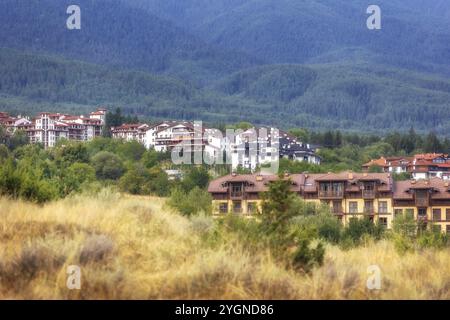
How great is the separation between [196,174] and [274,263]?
218 feet

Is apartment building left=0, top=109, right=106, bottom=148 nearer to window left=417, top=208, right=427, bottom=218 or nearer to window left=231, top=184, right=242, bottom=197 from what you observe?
window left=231, top=184, right=242, bottom=197

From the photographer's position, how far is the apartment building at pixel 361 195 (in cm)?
6406

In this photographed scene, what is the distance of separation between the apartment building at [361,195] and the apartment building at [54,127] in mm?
80925

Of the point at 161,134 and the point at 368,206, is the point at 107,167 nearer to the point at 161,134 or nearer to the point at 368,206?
the point at 368,206

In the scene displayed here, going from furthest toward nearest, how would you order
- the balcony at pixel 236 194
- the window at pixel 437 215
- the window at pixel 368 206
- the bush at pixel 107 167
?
the bush at pixel 107 167 → the window at pixel 368 206 → the balcony at pixel 236 194 → the window at pixel 437 215

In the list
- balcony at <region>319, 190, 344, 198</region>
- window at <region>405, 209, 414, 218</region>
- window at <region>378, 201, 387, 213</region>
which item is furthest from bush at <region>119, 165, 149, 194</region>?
window at <region>405, 209, 414, 218</region>

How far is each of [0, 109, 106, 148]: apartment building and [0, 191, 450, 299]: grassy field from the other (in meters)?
132

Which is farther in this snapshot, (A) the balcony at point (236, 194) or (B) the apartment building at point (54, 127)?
(B) the apartment building at point (54, 127)

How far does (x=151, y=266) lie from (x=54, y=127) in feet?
460

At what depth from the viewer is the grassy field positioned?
9102mm

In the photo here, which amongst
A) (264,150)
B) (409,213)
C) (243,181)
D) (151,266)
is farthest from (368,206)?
(151,266)

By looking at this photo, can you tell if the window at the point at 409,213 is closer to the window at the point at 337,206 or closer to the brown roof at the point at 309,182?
the brown roof at the point at 309,182

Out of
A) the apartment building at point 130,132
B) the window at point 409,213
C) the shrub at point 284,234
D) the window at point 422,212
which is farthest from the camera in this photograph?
the apartment building at point 130,132

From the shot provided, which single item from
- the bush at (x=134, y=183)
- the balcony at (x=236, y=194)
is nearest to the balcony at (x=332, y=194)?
the balcony at (x=236, y=194)
